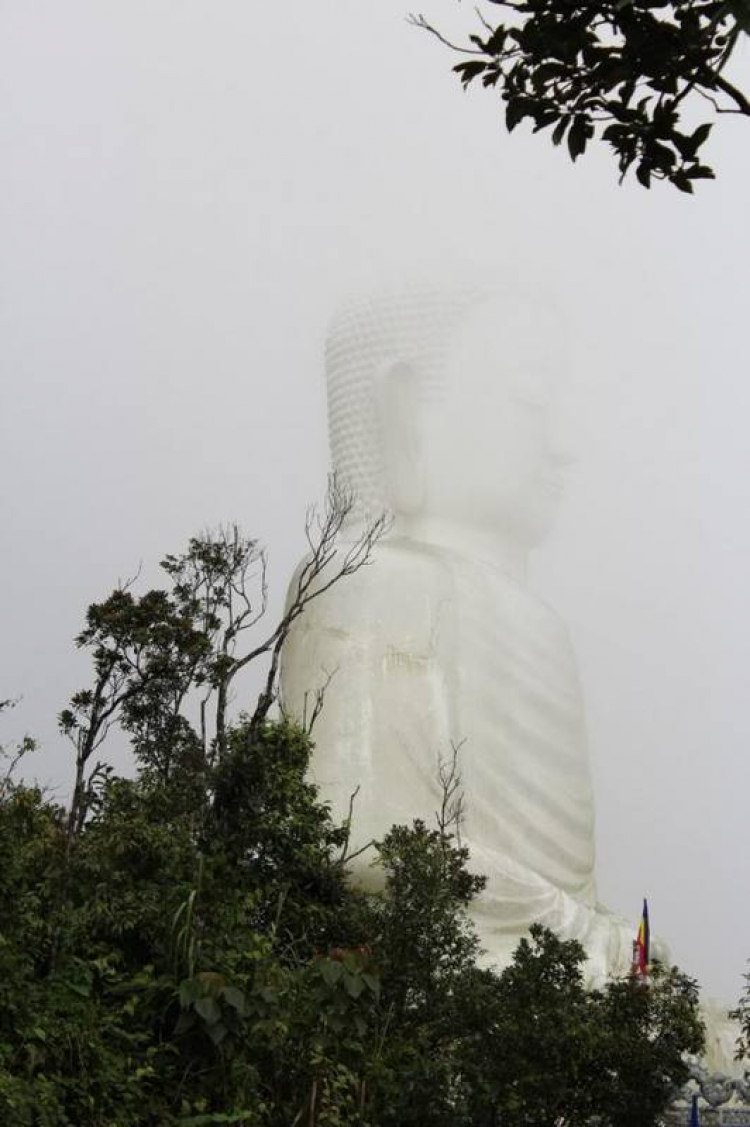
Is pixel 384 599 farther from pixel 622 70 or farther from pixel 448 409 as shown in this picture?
pixel 622 70

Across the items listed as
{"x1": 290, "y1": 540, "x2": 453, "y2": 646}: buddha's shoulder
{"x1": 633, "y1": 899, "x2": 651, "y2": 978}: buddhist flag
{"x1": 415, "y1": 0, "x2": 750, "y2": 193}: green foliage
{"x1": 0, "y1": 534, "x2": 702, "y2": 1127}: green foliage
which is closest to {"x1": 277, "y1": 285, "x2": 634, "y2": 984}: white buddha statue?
{"x1": 290, "y1": 540, "x2": 453, "y2": 646}: buddha's shoulder

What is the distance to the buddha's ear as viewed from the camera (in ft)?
38.9

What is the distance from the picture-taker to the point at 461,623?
38.1 ft

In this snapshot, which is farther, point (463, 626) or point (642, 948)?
point (463, 626)

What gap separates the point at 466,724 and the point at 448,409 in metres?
2.22

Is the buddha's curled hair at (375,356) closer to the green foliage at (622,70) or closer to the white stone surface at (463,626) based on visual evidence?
the white stone surface at (463,626)

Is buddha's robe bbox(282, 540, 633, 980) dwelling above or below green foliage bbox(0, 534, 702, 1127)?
above

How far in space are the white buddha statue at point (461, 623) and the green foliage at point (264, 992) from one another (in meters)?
2.81

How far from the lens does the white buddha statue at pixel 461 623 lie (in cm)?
1094

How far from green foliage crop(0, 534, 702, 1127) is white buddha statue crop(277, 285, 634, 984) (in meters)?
2.81

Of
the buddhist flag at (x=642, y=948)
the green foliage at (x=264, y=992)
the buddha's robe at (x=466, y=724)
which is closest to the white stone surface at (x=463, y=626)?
the buddha's robe at (x=466, y=724)

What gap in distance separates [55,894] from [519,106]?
4.07m

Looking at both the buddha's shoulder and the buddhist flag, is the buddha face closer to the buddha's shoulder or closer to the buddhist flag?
the buddha's shoulder

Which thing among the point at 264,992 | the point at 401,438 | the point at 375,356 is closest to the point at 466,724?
the point at 401,438
